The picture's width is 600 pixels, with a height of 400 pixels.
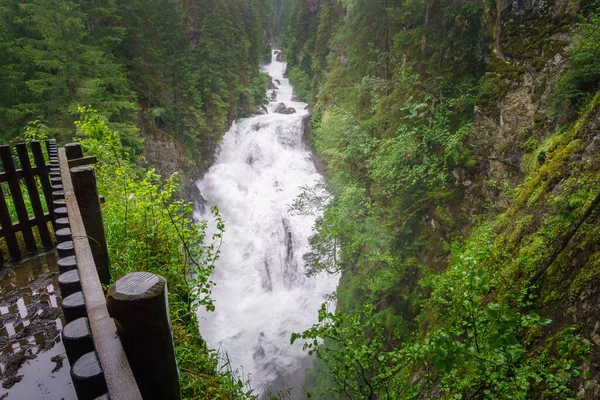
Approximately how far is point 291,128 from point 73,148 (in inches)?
812

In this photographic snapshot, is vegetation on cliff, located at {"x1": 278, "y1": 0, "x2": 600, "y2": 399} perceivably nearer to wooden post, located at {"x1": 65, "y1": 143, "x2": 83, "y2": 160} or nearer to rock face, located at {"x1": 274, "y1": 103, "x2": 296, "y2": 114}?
wooden post, located at {"x1": 65, "y1": 143, "x2": 83, "y2": 160}

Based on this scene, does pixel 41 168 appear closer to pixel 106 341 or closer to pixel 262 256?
pixel 106 341

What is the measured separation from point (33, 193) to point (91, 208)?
2415 millimetres

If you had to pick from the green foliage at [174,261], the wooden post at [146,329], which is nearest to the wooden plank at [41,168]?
the green foliage at [174,261]

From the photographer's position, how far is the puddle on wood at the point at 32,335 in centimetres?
220

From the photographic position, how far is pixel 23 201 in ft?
13.1

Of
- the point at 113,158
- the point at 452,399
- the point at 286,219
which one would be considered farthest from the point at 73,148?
the point at 286,219

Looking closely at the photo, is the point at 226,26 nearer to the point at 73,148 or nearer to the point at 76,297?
the point at 73,148

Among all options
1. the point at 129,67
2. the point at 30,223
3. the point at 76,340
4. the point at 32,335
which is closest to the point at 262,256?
the point at 30,223

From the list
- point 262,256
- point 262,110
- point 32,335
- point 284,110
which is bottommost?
point 262,256

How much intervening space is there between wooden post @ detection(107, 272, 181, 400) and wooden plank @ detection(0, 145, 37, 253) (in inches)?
162

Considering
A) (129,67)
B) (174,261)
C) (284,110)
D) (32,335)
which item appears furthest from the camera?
(284,110)

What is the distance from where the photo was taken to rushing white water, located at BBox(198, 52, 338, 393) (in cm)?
1243

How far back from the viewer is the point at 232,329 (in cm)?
1306
